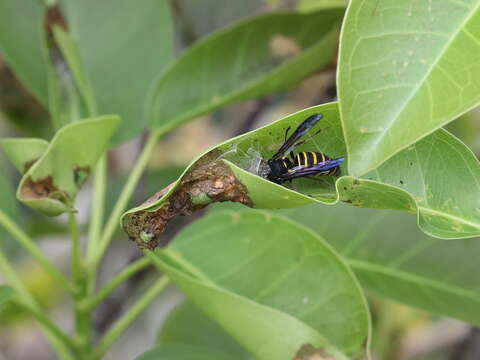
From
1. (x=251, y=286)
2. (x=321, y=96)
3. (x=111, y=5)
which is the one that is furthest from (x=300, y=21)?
(x=251, y=286)

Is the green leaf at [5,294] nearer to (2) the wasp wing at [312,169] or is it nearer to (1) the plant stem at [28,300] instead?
(1) the plant stem at [28,300]

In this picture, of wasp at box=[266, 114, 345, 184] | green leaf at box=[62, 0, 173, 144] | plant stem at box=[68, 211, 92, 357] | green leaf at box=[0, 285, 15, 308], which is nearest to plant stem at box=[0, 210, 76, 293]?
plant stem at box=[68, 211, 92, 357]

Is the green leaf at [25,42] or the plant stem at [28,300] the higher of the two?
the green leaf at [25,42]

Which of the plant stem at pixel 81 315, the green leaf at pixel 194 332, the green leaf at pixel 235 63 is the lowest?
the green leaf at pixel 194 332

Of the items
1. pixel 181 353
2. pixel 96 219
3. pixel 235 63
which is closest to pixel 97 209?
pixel 96 219

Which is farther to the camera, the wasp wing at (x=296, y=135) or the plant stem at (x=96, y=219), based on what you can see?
the plant stem at (x=96, y=219)

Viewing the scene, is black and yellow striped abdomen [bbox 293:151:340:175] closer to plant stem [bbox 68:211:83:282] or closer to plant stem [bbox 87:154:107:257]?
plant stem [bbox 68:211:83:282]

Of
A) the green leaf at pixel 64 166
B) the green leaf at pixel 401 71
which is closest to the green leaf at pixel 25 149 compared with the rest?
the green leaf at pixel 64 166
